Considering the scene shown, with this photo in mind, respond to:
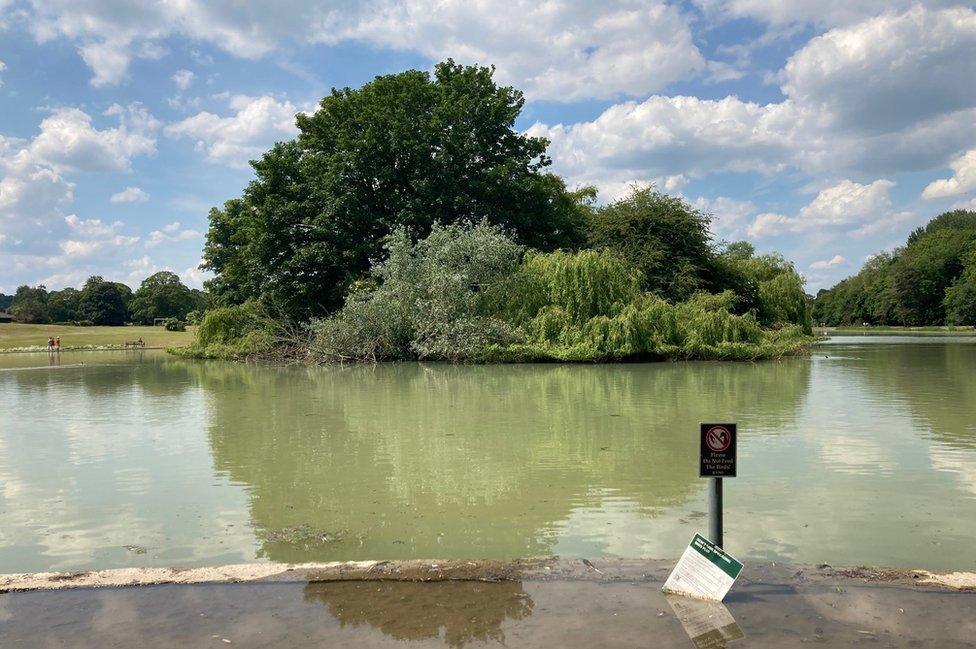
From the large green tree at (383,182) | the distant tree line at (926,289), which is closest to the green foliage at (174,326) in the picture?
the large green tree at (383,182)

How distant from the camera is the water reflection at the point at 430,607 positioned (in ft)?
13.4

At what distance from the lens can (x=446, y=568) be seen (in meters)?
4.93

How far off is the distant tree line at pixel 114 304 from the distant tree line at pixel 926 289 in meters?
81.6

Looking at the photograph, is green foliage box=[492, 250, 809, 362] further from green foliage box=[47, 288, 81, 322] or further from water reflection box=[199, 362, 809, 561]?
green foliage box=[47, 288, 81, 322]

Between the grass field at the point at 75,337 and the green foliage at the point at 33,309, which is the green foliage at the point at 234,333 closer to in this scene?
the grass field at the point at 75,337

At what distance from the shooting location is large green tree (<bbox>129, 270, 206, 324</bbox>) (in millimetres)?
98875

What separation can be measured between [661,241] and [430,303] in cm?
1068

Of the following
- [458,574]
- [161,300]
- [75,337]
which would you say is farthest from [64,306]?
[458,574]

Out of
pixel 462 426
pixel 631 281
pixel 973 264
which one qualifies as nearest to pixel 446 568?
pixel 462 426

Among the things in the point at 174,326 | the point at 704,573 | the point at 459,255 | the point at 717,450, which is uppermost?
the point at 459,255

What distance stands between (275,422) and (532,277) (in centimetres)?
1688

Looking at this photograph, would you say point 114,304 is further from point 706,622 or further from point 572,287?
point 706,622

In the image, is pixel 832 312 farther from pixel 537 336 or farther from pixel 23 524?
pixel 23 524

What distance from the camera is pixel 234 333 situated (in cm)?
3894
